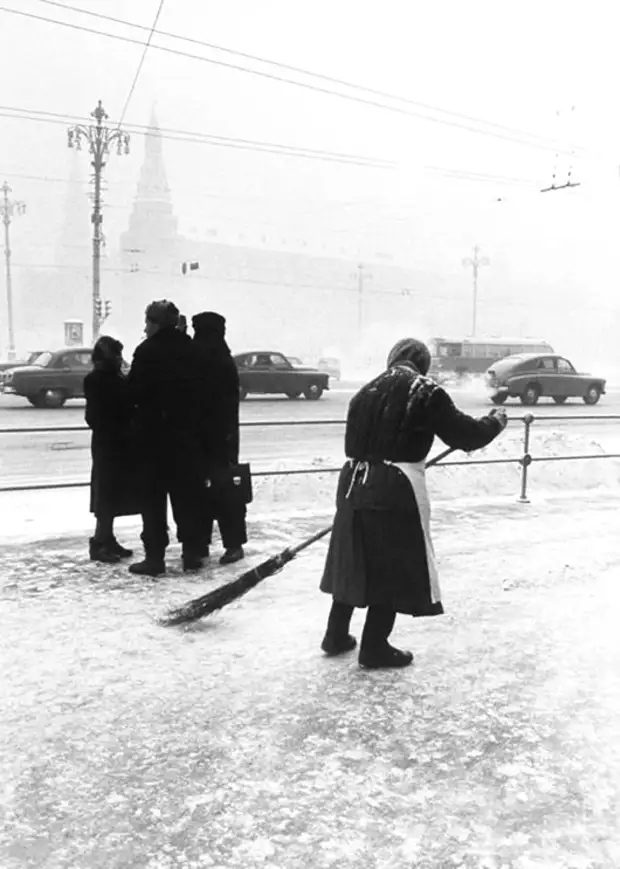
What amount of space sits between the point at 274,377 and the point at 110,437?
1848 centimetres

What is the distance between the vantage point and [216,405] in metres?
5.06

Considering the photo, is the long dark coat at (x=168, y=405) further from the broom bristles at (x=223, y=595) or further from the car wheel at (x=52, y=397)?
the car wheel at (x=52, y=397)

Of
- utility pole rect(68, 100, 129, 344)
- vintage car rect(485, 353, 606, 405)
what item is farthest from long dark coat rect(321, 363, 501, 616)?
utility pole rect(68, 100, 129, 344)

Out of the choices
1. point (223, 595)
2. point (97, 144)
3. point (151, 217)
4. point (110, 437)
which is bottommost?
point (223, 595)

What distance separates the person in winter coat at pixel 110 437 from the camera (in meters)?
5.21

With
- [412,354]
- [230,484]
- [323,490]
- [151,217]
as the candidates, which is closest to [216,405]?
[230,484]

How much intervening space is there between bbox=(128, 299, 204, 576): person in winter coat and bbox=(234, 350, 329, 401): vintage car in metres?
17.9

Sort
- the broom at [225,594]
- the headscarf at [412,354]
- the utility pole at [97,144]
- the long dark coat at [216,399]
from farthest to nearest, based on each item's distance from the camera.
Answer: the utility pole at [97,144], the long dark coat at [216,399], the broom at [225,594], the headscarf at [412,354]

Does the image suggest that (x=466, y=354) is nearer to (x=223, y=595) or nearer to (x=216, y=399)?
(x=216, y=399)

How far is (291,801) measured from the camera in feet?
8.77

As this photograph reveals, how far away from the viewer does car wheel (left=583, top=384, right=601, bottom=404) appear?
82.2 ft

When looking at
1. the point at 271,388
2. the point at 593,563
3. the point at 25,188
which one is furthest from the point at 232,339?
the point at 593,563

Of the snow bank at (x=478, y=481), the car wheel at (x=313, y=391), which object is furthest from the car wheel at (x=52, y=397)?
the snow bank at (x=478, y=481)

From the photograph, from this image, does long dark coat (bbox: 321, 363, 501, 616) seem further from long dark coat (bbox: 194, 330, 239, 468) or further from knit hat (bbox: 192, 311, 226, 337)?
knit hat (bbox: 192, 311, 226, 337)
